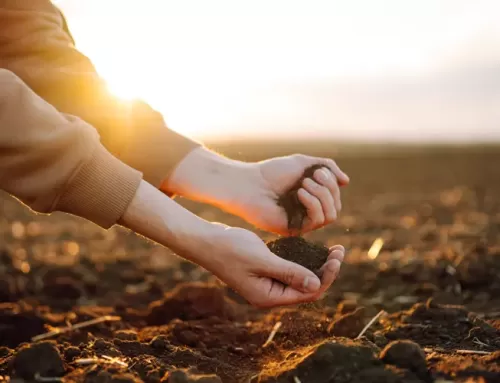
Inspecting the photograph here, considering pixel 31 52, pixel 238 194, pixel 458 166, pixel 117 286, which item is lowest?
pixel 458 166

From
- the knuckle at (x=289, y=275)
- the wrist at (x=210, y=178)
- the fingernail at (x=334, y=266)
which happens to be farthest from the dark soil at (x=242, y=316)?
the wrist at (x=210, y=178)

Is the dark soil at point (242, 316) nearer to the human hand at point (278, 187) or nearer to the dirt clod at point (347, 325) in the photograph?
the dirt clod at point (347, 325)

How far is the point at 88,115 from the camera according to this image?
2943 mm

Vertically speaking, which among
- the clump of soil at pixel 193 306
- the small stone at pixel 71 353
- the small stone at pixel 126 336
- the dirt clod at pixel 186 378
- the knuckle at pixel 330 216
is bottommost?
the clump of soil at pixel 193 306

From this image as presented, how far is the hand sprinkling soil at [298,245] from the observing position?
2574 millimetres

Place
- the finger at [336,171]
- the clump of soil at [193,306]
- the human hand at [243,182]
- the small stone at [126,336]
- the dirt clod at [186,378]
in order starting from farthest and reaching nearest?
1. the clump of soil at [193,306]
2. the human hand at [243,182]
3. the finger at [336,171]
4. the small stone at [126,336]
5. the dirt clod at [186,378]

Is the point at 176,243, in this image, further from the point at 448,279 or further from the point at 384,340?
the point at 448,279

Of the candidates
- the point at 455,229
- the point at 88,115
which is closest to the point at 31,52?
the point at 88,115

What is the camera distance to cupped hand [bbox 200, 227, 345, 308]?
2299mm

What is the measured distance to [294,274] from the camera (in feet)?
7.59

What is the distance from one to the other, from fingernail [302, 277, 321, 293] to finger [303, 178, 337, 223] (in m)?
0.51

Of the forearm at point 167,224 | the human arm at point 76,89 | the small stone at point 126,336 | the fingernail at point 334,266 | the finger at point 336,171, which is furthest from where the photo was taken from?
the finger at point 336,171

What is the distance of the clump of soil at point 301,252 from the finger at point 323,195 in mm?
180

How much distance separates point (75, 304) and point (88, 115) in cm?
125
